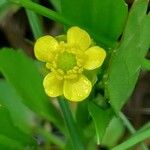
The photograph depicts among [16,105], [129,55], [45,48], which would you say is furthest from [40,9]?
[16,105]

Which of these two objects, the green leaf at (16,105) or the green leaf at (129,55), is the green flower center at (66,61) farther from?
the green leaf at (16,105)

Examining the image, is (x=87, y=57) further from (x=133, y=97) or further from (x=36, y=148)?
(x=133, y=97)

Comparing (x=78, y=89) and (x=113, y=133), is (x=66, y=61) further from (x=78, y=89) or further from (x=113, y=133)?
(x=113, y=133)

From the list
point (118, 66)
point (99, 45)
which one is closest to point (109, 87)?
point (118, 66)

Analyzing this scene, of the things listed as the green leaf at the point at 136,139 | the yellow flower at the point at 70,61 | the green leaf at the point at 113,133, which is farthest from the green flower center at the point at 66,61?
the green leaf at the point at 113,133

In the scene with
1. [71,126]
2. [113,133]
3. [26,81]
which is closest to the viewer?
[71,126]

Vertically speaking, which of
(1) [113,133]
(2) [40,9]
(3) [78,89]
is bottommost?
(1) [113,133]

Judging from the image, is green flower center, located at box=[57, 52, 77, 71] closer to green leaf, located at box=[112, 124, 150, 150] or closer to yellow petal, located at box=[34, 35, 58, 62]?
yellow petal, located at box=[34, 35, 58, 62]

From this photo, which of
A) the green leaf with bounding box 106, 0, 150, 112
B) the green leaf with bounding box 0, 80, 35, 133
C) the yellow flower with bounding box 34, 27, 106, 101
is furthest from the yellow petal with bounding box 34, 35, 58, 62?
the green leaf with bounding box 0, 80, 35, 133
